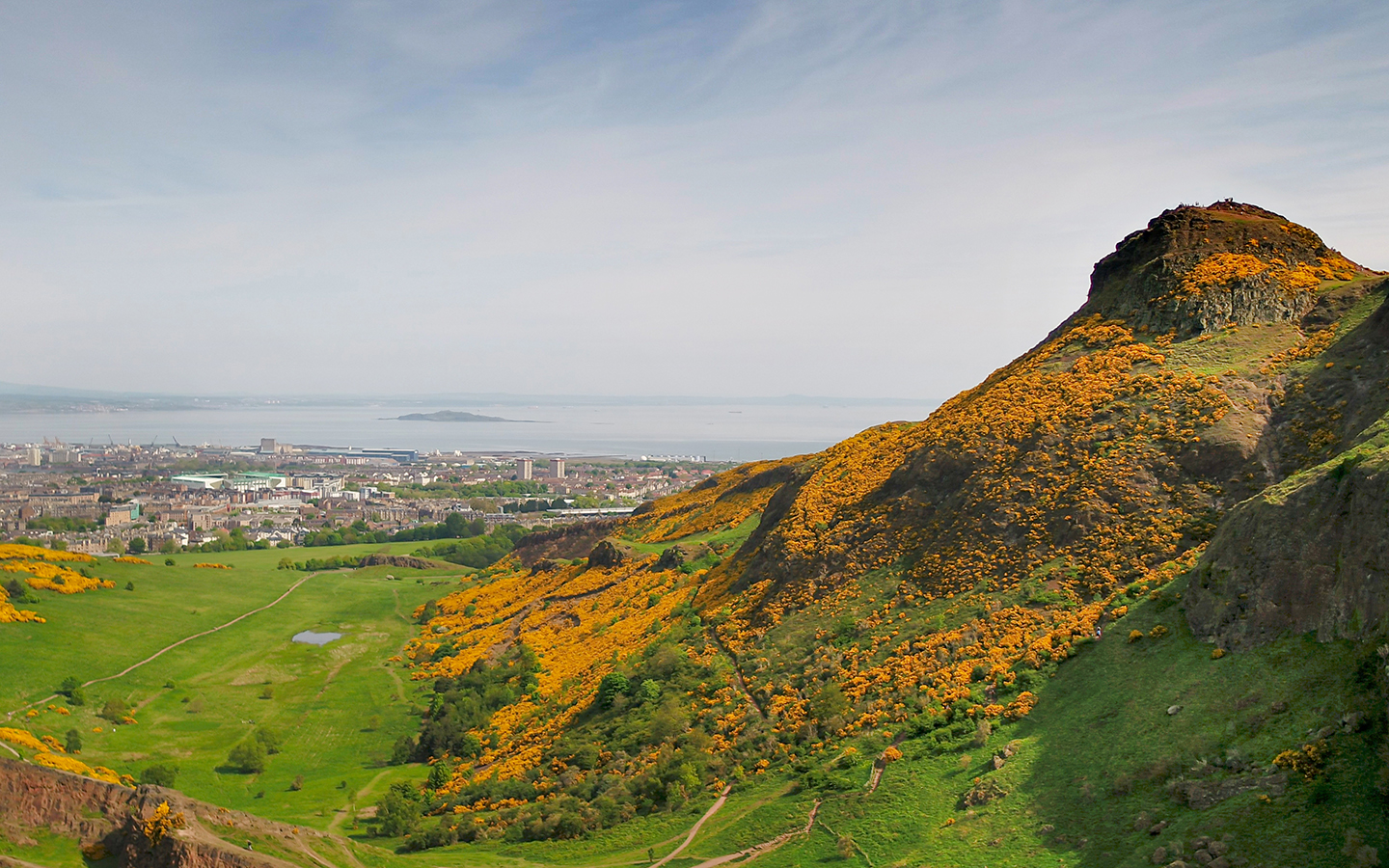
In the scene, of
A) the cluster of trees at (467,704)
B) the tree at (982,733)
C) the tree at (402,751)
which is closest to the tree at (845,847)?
the tree at (982,733)

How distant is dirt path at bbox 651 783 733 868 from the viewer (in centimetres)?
2138

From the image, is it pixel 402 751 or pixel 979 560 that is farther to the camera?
pixel 402 751

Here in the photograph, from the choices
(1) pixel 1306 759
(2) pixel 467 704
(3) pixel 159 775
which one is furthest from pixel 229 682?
(1) pixel 1306 759

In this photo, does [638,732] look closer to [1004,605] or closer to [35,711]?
[1004,605]

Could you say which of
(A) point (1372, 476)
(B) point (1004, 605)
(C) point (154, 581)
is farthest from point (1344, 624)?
(C) point (154, 581)

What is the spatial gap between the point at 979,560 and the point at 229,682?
3876 cm

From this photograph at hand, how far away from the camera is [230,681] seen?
46625 millimetres

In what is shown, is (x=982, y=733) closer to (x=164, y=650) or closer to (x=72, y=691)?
(x=72, y=691)

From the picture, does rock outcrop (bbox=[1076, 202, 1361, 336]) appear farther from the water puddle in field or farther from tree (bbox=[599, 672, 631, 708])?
the water puddle in field

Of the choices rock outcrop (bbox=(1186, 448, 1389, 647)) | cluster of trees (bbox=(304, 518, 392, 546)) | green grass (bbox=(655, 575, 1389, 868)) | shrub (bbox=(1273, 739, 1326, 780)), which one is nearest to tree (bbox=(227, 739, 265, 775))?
green grass (bbox=(655, 575, 1389, 868))

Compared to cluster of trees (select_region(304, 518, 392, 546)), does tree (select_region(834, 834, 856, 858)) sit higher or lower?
higher

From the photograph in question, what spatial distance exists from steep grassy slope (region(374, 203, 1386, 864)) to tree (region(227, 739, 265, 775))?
731 cm

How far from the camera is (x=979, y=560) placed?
27.6m

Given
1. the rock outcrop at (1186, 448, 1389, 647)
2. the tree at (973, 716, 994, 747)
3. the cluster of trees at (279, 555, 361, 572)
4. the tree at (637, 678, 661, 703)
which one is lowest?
the cluster of trees at (279, 555, 361, 572)
